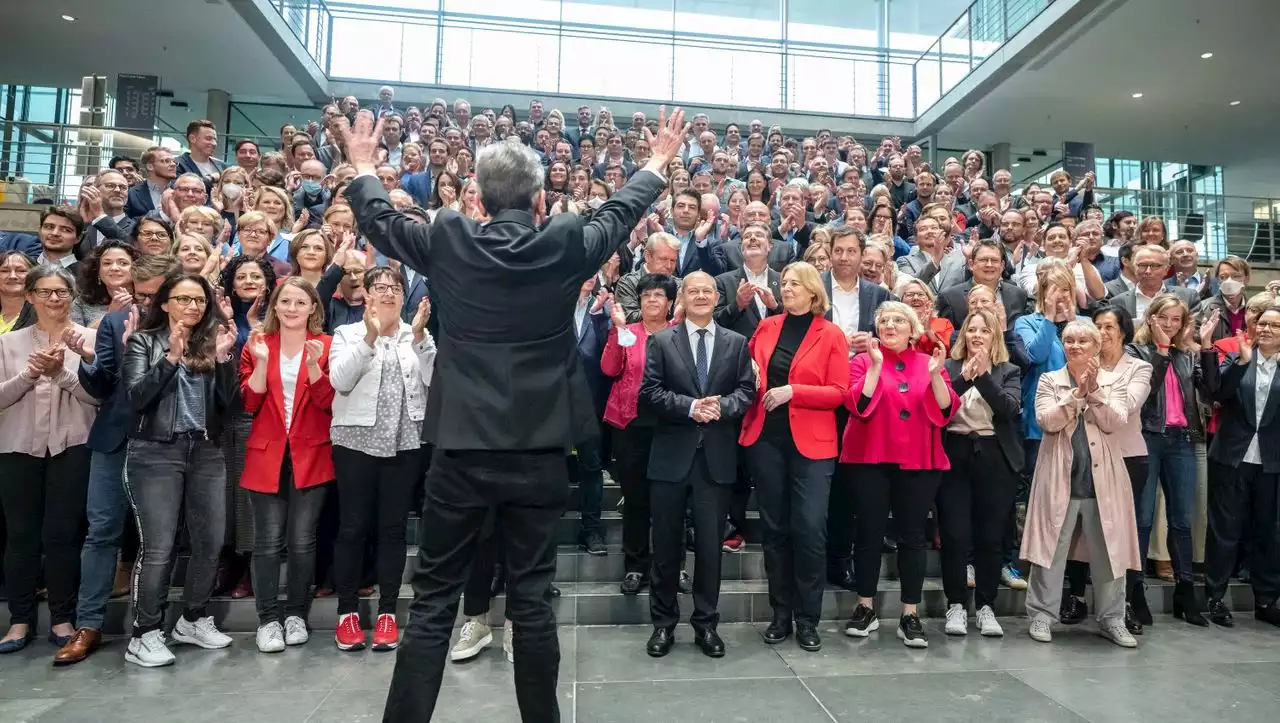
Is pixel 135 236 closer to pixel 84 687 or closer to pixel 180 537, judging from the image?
pixel 180 537

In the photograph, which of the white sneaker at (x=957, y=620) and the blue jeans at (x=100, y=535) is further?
the white sneaker at (x=957, y=620)

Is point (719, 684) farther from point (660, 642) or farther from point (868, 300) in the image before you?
point (868, 300)

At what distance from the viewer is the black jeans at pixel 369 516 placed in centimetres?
371

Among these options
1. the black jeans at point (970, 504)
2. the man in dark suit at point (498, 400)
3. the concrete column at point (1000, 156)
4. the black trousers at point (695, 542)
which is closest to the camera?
the man in dark suit at point (498, 400)

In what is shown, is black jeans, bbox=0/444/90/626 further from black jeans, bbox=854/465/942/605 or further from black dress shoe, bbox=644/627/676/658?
black jeans, bbox=854/465/942/605

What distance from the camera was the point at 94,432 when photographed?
3592 mm

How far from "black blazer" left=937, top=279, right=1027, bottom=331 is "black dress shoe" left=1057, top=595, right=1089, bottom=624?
1.69 metres

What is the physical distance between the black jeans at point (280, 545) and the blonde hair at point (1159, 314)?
476 centimetres

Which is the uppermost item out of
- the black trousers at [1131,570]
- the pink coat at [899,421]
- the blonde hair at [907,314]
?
the blonde hair at [907,314]

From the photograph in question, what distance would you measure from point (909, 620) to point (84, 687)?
382cm

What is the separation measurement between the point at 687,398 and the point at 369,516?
5.67ft

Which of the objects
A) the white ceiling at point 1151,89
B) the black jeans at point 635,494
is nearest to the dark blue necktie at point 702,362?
the black jeans at point 635,494

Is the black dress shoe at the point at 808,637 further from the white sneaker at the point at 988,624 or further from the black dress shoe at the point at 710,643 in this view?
the white sneaker at the point at 988,624

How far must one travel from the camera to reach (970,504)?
4.09 m
